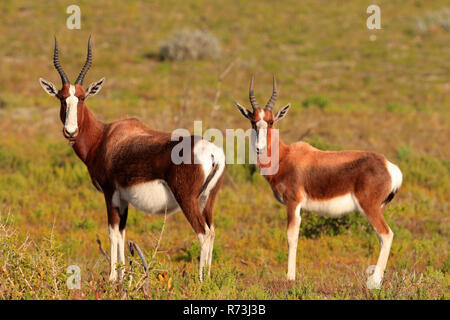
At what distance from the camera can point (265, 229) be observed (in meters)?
9.96

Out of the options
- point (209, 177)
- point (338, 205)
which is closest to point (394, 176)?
point (338, 205)

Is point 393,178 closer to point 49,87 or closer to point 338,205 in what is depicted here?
point 338,205

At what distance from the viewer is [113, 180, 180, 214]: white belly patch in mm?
6344

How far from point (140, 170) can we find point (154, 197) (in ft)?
1.21

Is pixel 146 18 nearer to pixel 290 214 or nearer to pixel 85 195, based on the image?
pixel 85 195

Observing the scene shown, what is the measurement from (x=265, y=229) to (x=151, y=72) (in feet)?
55.5

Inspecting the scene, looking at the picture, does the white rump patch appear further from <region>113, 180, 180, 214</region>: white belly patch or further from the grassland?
<region>113, 180, 180, 214</region>: white belly patch

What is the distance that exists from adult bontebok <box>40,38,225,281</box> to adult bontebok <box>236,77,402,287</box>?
90cm

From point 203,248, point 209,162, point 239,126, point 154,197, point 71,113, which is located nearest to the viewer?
point 203,248

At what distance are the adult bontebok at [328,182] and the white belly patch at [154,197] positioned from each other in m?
1.24

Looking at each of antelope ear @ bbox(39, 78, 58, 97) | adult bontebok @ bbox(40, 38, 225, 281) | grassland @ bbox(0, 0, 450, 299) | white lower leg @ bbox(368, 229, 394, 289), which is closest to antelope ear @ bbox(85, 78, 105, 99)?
adult bontebok @ bbox(40, 38, 225, 281)


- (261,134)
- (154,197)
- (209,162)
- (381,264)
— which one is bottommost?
(381,264)

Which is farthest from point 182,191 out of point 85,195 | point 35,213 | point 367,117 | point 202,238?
point 367,117

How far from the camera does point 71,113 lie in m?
6.56
